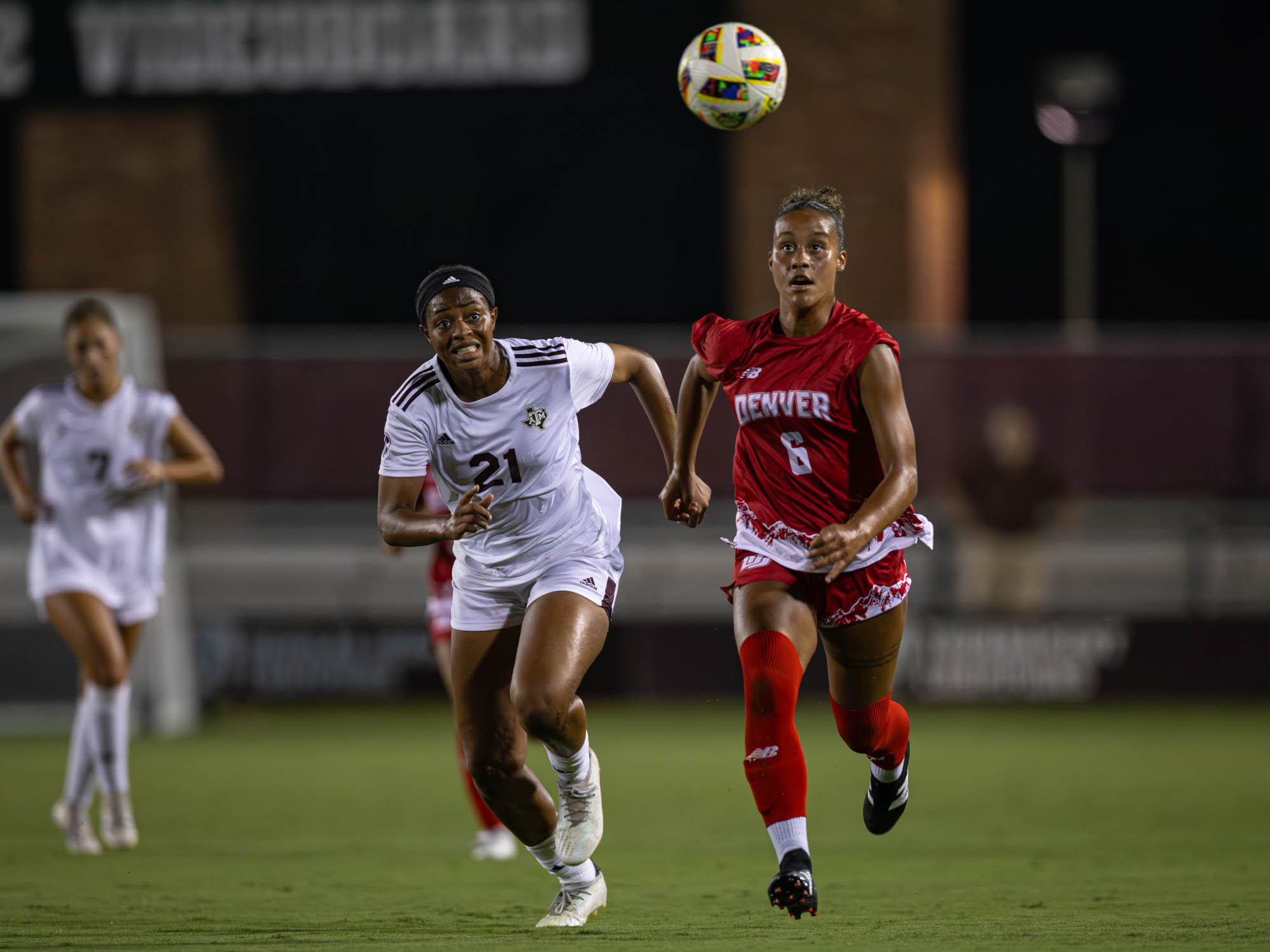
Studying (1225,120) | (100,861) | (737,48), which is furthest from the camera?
(1225,120)

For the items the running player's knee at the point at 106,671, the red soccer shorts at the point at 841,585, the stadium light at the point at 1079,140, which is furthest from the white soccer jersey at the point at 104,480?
the stadium light at the point at 1079,140

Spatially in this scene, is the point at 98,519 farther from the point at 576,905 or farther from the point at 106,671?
the point at 576,905

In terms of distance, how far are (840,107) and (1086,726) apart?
670 centimetres

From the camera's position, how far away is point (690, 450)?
6.85 metres

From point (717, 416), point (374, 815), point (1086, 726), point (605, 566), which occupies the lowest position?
point (1086, 726)

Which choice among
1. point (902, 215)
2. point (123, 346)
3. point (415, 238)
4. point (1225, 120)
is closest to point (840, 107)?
point (902, 215)

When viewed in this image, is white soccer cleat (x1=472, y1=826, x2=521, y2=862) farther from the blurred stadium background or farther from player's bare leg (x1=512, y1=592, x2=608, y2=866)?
the blurred stadium background

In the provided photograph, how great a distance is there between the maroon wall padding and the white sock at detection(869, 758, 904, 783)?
7.96m

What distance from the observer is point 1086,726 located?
14.2 meters

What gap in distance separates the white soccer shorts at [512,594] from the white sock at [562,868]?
0.77 meters

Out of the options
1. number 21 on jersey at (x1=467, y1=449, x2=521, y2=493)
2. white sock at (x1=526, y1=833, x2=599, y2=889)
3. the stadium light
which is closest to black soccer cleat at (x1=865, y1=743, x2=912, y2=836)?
white sock at (x1=526, y1=833, x2=599, y2=889)

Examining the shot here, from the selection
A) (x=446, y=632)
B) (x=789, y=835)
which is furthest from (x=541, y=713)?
(x=446, y=632)

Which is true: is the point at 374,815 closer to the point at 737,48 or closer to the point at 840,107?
the point at 737,48

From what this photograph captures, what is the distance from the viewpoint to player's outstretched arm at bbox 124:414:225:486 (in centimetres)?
910
